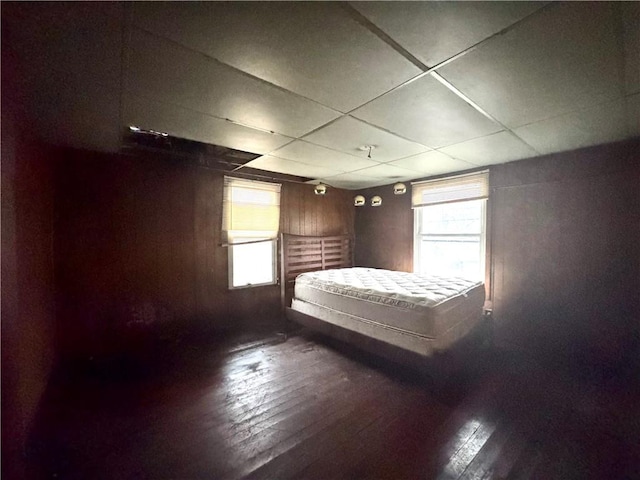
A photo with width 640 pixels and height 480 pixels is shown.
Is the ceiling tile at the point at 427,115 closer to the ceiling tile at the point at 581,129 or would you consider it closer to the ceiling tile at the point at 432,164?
the ceiling tile at the point at 581,129

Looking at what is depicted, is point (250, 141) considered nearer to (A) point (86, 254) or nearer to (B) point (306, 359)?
(A) point (86, 254)

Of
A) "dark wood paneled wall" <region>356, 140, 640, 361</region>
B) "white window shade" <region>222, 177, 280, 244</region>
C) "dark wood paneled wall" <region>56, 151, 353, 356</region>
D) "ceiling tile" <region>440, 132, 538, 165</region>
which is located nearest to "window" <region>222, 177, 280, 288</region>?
"white window shade" <region>222, 177, 280, 244</region>

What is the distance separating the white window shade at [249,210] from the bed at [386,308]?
37cm

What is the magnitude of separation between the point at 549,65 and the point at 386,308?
2150mm

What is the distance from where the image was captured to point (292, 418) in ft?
6.34

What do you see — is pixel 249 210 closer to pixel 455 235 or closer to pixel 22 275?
pixel 22 275

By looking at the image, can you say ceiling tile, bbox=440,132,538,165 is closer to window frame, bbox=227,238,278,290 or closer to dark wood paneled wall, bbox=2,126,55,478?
window frame, bbox=227,238,278,290

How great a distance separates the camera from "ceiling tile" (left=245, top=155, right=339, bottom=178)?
3.29 meters

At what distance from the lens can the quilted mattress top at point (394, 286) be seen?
2.59 meters

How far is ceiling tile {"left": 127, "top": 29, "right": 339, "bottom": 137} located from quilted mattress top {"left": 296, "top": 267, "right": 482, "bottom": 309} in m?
1.80

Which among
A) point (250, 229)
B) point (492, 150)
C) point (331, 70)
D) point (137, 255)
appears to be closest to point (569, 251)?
point (492, 150)

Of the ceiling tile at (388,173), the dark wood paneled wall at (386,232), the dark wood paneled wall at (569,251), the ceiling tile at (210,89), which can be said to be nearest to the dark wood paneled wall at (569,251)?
the dark wood paneled wall at (569,251)

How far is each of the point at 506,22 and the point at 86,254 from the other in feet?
12.5

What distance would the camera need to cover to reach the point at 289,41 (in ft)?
4.07
